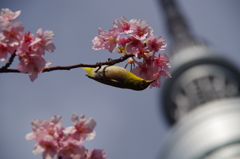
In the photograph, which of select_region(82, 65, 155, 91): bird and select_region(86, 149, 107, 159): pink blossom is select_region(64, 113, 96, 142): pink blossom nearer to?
select_region(86, 149, 107, 159): pink blossom

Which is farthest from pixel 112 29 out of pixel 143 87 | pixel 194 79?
pixel 194 79

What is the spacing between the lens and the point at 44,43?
1888mm

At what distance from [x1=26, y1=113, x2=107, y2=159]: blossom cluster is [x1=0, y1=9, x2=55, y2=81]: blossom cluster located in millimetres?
380

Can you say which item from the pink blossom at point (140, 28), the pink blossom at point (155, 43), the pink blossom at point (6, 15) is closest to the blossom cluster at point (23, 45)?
the pink blossom at point (6, 15)

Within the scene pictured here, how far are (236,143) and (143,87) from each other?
23635mm

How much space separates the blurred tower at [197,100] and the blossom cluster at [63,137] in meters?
22.9

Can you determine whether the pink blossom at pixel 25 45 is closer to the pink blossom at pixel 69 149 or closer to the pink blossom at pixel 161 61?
the pink blossom at pixel 69 149

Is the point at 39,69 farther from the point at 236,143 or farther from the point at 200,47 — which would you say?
the point at 200,47

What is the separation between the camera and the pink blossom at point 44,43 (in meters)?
1.85

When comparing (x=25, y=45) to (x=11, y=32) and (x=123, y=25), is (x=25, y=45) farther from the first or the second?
(x=123, y=25)

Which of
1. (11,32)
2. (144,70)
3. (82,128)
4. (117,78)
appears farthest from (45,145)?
(144,70)

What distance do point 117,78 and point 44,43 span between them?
0.63 m

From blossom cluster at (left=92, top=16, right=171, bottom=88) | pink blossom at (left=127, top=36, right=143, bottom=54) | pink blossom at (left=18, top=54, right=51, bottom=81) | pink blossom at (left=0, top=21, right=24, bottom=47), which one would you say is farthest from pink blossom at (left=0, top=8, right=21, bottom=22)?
pink blossom at (left=127, top=36, right=143, bottom=54)

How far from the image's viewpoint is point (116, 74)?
1883 mm
